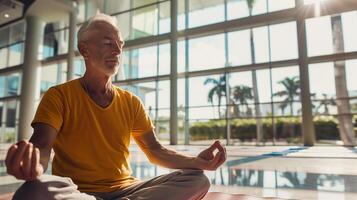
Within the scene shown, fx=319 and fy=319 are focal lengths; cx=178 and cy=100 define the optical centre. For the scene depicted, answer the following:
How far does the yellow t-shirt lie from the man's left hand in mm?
306

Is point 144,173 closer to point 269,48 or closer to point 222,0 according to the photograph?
point 269,48

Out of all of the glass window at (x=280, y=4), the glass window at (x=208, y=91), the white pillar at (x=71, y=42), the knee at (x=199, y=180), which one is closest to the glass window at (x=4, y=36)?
the white pillar at (x=71, y=42)

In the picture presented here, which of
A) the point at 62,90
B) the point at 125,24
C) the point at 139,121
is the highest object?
the point at 125,24

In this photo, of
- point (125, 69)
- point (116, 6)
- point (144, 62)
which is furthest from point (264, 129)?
point (116, 6)

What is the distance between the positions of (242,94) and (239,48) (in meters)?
1.67

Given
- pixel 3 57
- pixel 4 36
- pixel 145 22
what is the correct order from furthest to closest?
pixel 3 57 → pixel 4 36 → pixel 145 22

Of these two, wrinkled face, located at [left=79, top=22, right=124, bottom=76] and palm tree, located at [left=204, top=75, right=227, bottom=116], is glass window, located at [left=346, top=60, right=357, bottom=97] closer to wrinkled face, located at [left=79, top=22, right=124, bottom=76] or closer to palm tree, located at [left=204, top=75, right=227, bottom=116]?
palm tree, located at [left=204, top=75, right=227, bottom=116]

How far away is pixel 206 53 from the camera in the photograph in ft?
39.4

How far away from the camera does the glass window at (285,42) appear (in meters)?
10.7

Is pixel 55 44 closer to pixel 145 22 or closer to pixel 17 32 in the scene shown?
pixel 17 32

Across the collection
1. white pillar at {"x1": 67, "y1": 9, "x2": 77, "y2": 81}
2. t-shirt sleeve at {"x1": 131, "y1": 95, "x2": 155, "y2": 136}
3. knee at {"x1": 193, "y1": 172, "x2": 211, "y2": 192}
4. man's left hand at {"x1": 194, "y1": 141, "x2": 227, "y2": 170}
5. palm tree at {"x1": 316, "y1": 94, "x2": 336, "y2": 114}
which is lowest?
knee at {"x1": 193, "y1": 172, "x2": 211, "y2": 192}

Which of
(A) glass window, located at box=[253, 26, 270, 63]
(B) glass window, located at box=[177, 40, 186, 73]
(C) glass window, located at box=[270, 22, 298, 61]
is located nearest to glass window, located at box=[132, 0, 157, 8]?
(B) glass window, located at box=[177, 40, 186, 73]

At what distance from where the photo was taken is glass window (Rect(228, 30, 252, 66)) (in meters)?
11.4

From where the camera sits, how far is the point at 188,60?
12.3m
